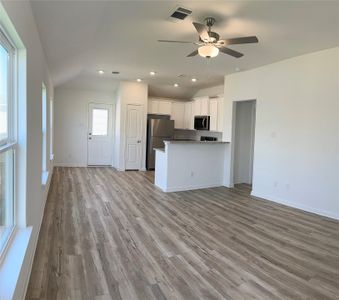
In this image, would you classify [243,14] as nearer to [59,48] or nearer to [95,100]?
[59,48]

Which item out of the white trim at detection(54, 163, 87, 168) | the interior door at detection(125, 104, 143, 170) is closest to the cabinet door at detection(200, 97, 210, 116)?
the interior door at detection(125, 104, 143, 170)

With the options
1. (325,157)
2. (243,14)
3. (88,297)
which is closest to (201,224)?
(88,297)

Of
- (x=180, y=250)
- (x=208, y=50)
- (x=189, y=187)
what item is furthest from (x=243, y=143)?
(x=180, y=250)

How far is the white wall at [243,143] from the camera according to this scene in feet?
22.0

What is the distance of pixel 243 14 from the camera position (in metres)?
3.02

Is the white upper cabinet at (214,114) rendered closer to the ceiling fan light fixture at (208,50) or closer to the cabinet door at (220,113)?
the cabinet door at (220,113)

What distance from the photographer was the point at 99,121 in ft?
28.4

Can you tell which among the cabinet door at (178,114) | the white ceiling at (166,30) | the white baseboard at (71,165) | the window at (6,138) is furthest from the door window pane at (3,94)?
the cabinet door at (178,114)

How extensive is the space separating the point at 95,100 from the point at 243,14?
6.43m

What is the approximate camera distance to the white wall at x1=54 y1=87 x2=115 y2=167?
26.9 feet

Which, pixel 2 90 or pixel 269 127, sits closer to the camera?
pixel 2 90

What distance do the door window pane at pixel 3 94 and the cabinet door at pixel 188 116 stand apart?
7.02 m

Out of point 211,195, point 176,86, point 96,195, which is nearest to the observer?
point 96,195

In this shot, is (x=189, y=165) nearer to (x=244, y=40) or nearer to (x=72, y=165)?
(x=244, y=40)
